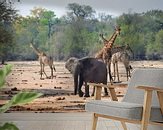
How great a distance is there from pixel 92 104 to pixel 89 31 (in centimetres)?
244

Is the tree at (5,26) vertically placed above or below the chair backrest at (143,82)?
above

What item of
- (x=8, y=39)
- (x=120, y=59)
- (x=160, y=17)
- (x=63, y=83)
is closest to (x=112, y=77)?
(x=120, y=59)

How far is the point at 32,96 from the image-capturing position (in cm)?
87

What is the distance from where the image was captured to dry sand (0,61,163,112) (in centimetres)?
559

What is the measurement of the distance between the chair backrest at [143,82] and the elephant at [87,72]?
1847mm

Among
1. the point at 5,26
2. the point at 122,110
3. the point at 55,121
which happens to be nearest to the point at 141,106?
the point at 122,110

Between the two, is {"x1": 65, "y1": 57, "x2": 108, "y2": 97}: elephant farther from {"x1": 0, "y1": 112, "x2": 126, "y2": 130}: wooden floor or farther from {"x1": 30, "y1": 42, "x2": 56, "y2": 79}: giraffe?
{"x1": 0, "y1": 112, "x2": 126, "y2": 130}: wooden floor

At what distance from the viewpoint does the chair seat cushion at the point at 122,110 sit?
308 cm

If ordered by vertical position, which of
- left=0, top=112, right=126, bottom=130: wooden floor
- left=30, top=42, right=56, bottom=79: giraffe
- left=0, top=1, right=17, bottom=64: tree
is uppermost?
left=0, top=1, right=17, bottom=64: tree

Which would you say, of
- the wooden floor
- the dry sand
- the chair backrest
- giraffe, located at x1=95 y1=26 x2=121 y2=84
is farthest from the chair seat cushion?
giraffe, located at x1=95 y1=26 x2=121 y2=84

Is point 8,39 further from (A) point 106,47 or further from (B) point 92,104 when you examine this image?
(B) point 92,104

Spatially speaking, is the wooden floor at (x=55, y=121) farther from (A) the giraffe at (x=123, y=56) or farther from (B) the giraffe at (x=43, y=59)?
(A) the giraffe at (x=123, y=56)

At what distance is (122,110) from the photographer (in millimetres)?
3109

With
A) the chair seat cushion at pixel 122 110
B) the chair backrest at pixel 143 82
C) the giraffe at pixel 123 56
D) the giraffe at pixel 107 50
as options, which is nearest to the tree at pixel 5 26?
the giraffe at pixel 107 50
